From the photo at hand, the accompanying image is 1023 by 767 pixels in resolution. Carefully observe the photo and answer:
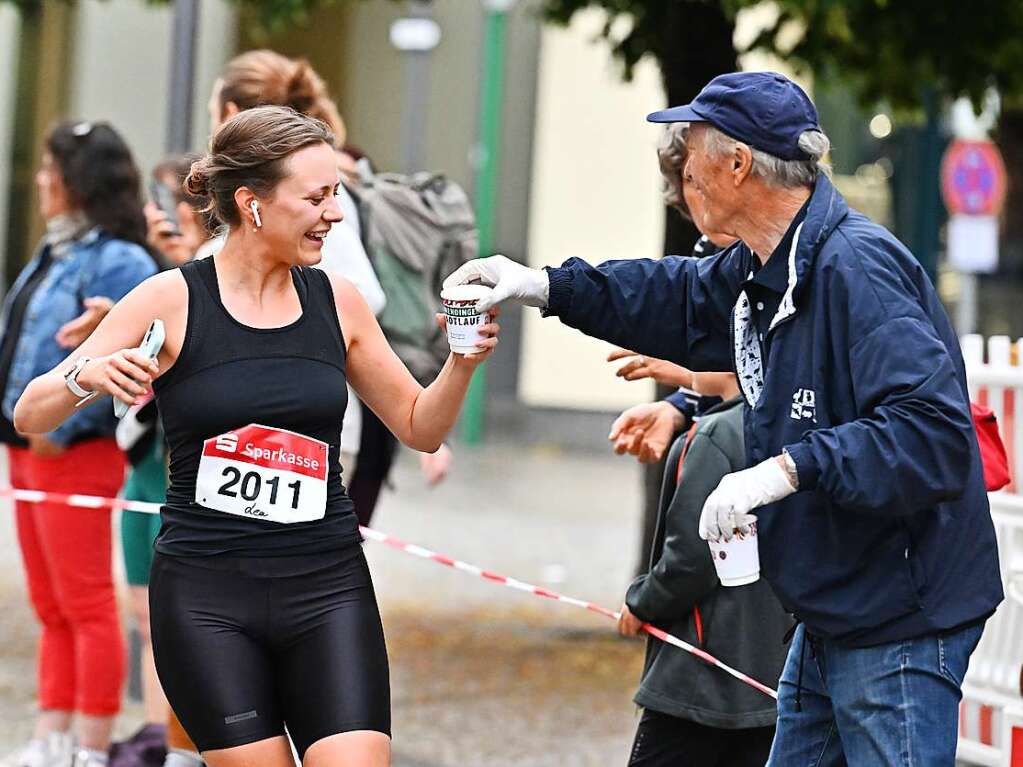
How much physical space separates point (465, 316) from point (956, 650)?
1.09m

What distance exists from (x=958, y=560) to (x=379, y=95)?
53.1 feet

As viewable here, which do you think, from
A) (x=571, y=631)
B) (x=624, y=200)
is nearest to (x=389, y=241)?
(x=571, y=631)

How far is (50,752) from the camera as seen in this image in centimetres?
549

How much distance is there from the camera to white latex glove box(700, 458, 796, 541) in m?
2.86

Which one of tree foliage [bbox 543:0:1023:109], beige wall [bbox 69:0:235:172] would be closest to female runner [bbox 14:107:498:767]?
tree foliage [bbox 543:0:1023:109]

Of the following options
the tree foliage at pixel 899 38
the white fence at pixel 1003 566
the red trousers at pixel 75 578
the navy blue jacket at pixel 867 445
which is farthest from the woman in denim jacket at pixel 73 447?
the navy blue jacket at pixel 867 445

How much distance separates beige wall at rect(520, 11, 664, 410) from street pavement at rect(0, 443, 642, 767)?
13.5ft

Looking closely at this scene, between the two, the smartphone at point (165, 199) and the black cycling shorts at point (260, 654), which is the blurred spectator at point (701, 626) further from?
the smartphone at point (165, 199)

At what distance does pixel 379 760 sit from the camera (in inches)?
132

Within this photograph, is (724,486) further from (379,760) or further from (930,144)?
(930,144)

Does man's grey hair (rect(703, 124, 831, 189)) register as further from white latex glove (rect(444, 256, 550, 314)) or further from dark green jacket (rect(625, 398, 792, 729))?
dark green jacket (rect(625, 398, 792, 729))

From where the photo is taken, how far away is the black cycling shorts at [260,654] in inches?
131

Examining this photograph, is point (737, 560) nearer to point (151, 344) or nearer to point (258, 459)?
point (258, 459)

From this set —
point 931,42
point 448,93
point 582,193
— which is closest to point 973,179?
point 931,42
